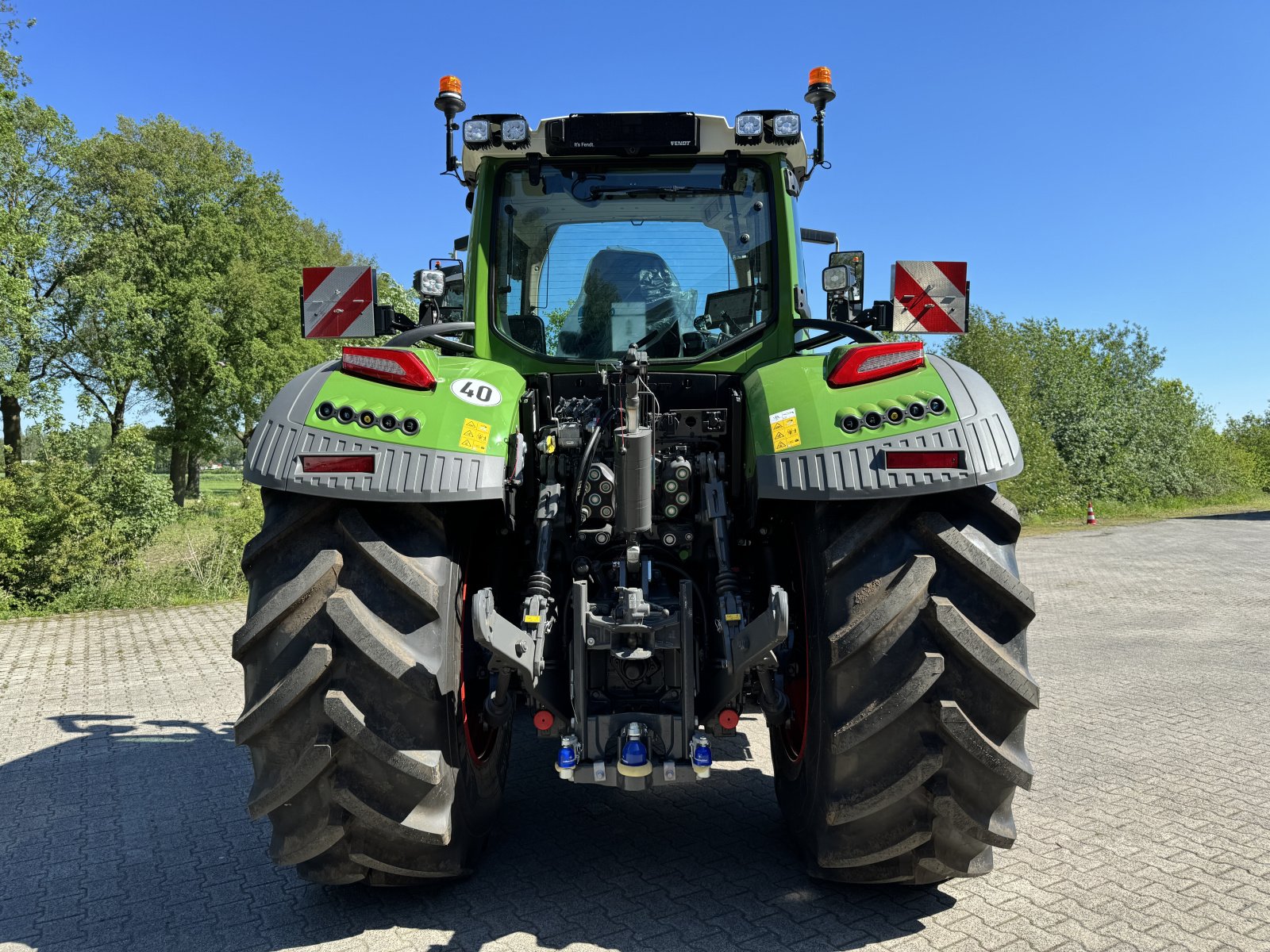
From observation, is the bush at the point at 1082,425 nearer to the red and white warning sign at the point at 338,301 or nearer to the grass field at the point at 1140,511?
the grass field at the point at 1140,511

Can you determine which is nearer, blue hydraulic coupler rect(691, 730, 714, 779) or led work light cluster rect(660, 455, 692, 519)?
blue hydraulic coupler rect(691, 730, 714, 779)

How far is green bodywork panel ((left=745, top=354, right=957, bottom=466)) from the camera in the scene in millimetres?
2709

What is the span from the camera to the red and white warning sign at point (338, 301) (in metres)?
3.88

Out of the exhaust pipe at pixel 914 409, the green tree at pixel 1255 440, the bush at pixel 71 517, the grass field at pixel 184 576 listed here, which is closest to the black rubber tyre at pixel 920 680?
the exhaust pipe at pixel 914 409

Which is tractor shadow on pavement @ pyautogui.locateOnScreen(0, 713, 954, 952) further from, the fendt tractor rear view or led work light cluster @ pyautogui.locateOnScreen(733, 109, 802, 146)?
led work light cluster @ pyautogui.locateOnScreen(733, 109, 802, 146)

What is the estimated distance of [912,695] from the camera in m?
2.57

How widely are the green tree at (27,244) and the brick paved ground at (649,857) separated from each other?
1565 centimetres

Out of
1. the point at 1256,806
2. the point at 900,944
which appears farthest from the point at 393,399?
the point at 1256,806

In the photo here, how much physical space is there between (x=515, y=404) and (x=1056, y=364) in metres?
33.5

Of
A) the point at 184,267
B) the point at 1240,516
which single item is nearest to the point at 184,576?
the point at 184,267

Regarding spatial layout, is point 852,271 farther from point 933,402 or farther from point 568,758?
point 568,758

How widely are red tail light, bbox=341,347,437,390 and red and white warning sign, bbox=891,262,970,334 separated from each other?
6.50ft

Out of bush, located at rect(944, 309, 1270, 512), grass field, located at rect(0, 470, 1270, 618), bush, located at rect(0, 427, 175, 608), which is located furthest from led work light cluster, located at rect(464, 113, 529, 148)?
bush, located at rect(944, 309, 1270, 512)

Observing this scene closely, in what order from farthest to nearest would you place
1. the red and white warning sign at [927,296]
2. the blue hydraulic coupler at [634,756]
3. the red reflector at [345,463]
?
the red and white warning sign at [927,296] → the blue hydraulic coupler at [634,756] → the red reflector at [345,463]
